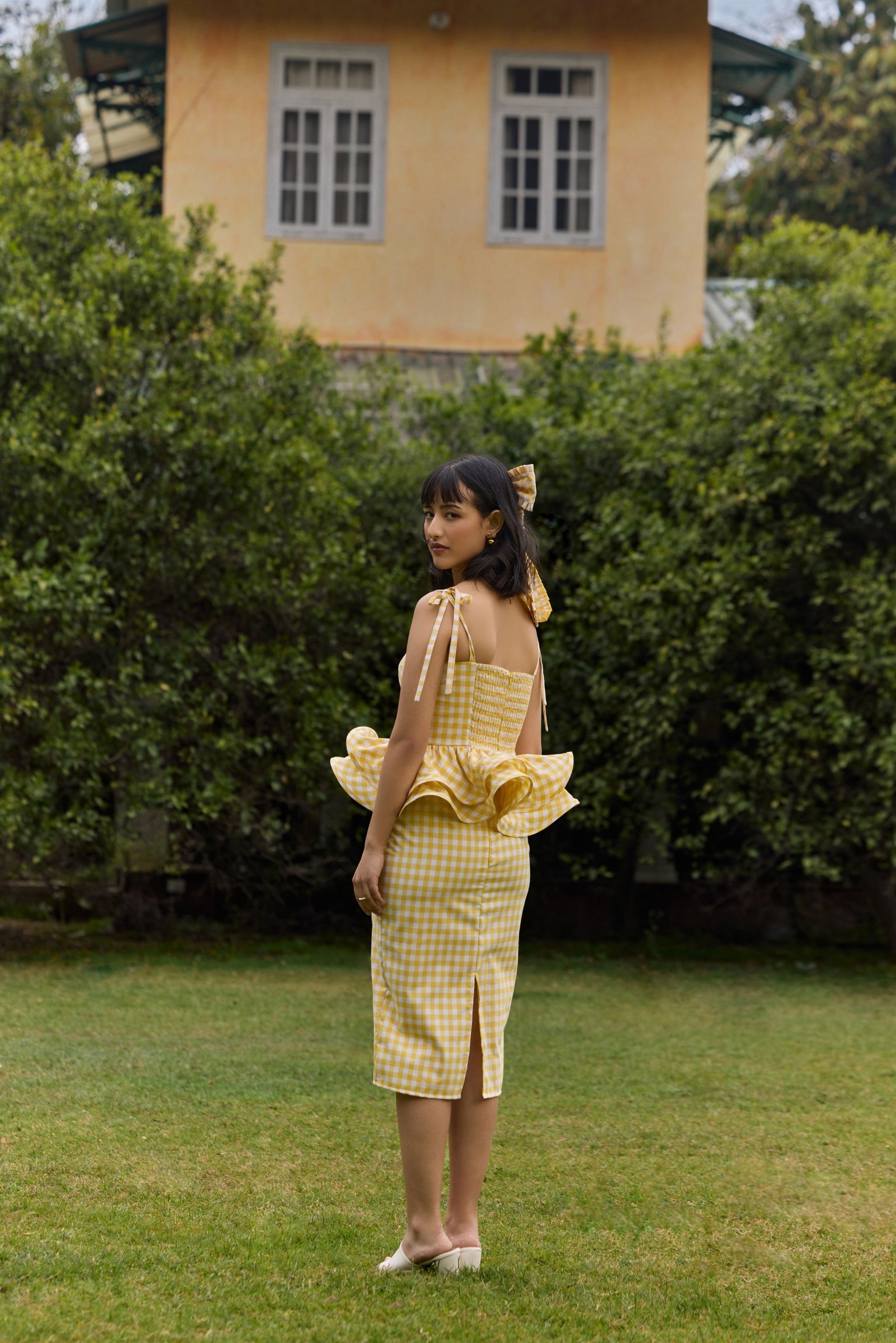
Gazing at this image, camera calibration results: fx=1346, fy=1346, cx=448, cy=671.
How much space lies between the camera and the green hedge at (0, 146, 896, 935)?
760cm

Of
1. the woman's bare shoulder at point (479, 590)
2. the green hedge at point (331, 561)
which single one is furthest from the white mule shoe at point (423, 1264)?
the green hedge at point (331, 561)

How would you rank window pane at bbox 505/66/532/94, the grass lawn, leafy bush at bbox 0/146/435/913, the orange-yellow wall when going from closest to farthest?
the grass lawn < leafy bush at bbox 0/146/435/913 < the orange-yellow wall < window pane at bbox 505/66/532/94

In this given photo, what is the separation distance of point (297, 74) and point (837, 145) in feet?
27.8

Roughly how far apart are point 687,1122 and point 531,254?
984 cm

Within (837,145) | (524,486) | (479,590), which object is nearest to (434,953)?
(479,590)

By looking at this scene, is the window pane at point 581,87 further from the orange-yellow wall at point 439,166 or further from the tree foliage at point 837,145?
the tree foliage at point 837,145

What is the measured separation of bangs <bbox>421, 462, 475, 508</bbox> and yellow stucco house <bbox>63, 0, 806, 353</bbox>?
9788 mm

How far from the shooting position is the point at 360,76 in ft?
41.9

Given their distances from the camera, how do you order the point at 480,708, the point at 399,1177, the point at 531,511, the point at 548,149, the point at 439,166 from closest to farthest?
the point at 480,708, the point at 531,511, the point at 399,1177, the point at 439,166, the point at 548,149

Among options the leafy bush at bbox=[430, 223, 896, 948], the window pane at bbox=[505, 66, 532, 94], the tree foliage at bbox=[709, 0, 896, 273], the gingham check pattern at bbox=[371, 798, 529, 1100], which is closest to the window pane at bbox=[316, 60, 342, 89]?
the window pane at bbox=[505, 66, 532, 94]

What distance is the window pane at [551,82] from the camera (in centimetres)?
1285

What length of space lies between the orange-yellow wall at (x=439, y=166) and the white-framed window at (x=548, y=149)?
0.32ft

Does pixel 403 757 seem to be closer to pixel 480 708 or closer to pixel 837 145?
pixel 480 708

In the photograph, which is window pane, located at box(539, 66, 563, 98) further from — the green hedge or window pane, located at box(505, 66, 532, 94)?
the green hedge
